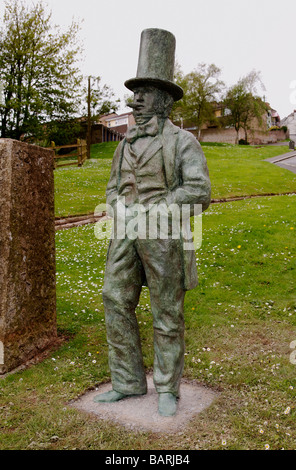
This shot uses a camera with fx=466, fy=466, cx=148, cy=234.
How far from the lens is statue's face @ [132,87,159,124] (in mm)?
4457

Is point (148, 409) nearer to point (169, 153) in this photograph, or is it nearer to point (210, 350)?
point (210, 350)

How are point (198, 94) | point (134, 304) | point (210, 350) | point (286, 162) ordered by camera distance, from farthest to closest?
point (198, 94), point (286, 162), point (210, 350), point (134, 304)

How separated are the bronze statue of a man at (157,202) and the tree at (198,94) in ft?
159

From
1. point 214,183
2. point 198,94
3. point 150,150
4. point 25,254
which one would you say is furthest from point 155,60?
point 198,94

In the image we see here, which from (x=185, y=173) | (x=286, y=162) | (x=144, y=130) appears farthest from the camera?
(x=286, y=162)

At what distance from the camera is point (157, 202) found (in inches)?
173

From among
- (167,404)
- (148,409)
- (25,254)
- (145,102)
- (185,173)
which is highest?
(145,102)

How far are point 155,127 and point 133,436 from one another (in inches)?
110

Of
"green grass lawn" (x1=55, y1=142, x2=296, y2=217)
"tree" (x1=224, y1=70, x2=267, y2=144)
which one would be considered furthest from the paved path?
"tree" (x1=224, y1=70, x2=267, y2=144)

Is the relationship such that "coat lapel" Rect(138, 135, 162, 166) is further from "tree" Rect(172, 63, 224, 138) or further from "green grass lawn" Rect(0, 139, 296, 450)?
"tree" Rect(172, 63, 224, 138)

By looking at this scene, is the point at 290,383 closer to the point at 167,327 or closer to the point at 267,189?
the point at 167,327

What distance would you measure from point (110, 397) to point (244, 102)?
52.3 meters

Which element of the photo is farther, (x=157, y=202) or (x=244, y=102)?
(x=244, y=102)

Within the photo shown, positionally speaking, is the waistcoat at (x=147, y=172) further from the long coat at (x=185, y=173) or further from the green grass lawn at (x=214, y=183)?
the green grass lawn at (x=214, y=183)
